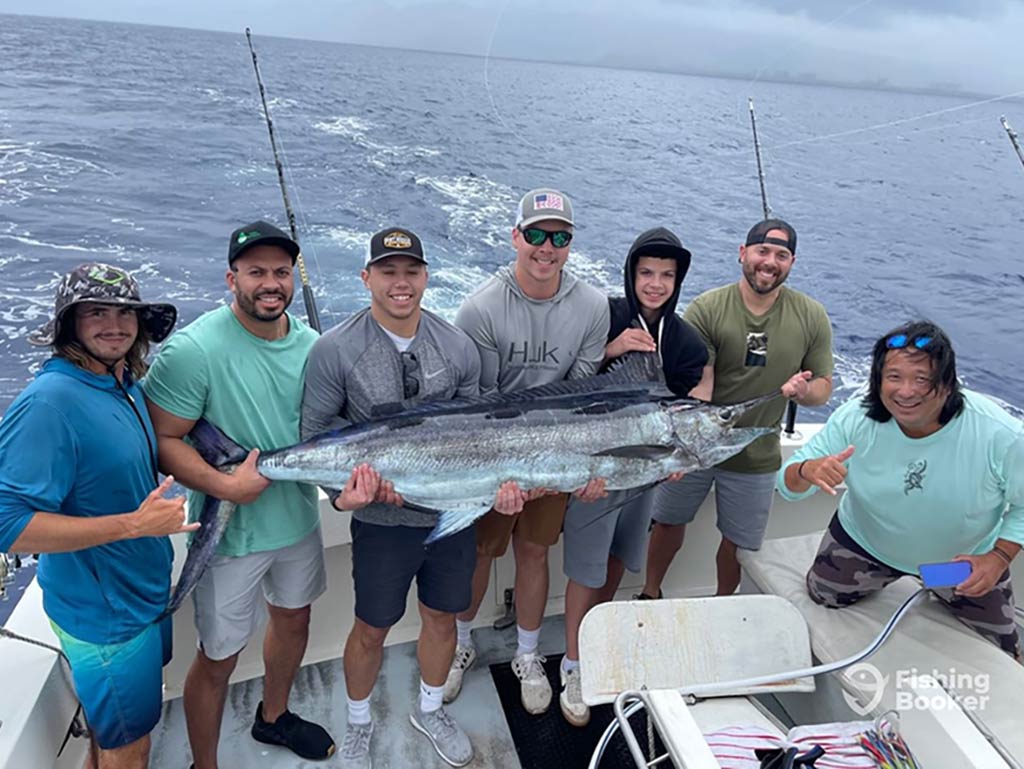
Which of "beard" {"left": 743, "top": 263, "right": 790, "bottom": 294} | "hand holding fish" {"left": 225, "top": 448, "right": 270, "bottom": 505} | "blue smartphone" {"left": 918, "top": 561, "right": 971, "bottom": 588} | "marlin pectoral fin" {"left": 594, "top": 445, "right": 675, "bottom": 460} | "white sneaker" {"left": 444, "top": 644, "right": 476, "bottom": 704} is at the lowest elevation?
"white sneaker" {"left": 444, "top": 644, "right": 476, "bottom": 704}

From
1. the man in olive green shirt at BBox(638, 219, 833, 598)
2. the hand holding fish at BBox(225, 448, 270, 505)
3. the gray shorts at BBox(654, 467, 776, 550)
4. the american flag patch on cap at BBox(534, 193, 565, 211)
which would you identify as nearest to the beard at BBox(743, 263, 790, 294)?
the man in olive green shirt at BBox(638, 219, 833, 598)

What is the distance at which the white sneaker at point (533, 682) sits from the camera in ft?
9.17

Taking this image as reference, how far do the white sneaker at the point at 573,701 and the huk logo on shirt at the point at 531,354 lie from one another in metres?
1.26

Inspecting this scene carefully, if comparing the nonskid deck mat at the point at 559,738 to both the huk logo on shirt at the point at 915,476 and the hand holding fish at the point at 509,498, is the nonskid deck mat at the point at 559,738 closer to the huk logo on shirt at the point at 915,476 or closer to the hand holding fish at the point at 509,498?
the hand holding fish at the point at 509,498

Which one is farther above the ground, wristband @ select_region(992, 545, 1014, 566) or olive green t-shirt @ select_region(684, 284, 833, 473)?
olive green t-shirt @ select_region(684, 284, 833, 473)

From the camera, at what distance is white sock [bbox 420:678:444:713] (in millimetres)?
2615

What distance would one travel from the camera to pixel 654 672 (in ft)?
6.66

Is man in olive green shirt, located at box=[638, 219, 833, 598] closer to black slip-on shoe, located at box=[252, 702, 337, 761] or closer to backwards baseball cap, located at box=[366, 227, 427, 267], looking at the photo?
backwards baseball cap, located at box=[366, 227, 427, 267]

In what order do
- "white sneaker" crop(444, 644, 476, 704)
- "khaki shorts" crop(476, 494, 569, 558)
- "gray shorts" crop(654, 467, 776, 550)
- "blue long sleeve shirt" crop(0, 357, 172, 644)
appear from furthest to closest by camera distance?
"gray shorts" crop(654, 467, 776, 550) → "white sneaker" crop(444, 644, 476, 704) → "khaki shorts" crop(476, 494, 569, 558) → "blue long sleeve shirt" crop(0, 357, 172, 644)

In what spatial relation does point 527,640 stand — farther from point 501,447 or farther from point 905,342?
point 905,342

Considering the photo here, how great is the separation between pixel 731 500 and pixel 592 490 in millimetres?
942

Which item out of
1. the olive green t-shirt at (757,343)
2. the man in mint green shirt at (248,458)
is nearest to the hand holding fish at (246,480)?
the man in mint green shirt at (248,458)

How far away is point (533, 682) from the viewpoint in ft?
9.34

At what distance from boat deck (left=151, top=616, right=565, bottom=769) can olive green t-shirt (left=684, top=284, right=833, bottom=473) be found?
54.9 inches
